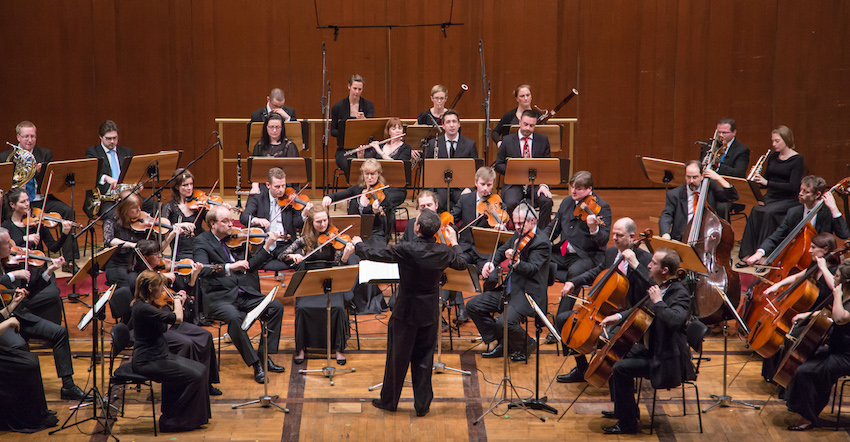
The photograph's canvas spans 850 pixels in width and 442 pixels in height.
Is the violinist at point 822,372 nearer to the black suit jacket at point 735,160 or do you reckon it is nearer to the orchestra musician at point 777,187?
the orchestra musician at point 777,187

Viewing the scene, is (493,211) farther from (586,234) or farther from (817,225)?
(817,225)

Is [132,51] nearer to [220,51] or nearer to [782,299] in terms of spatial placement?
[220,51]

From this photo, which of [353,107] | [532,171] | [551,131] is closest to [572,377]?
[532,171]

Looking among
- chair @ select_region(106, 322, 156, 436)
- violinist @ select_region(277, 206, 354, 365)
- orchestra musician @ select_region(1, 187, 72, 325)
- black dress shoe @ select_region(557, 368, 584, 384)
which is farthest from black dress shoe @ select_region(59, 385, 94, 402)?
black dress shoe @ select_region(557, 368, 584, 384)

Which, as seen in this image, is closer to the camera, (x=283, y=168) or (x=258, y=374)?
(x=258, y=374)

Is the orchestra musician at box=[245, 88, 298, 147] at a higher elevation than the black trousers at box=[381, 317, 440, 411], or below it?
higher

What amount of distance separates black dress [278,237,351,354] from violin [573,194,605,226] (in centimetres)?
181

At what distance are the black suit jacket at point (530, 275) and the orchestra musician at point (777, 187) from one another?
225cm

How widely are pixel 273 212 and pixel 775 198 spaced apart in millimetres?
4345

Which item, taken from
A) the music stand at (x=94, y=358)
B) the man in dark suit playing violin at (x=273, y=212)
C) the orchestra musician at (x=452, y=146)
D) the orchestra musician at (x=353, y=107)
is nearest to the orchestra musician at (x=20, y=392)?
the music stand at (x=94, y=358)

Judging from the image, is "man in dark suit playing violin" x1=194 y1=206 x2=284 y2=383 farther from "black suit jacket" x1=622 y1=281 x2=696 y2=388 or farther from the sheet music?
"black suit jacket" x1=622 y1=281 x2=696 y2=388

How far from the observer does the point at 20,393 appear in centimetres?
482

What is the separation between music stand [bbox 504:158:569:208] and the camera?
23.3 ft

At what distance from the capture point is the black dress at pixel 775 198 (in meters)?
7.23
